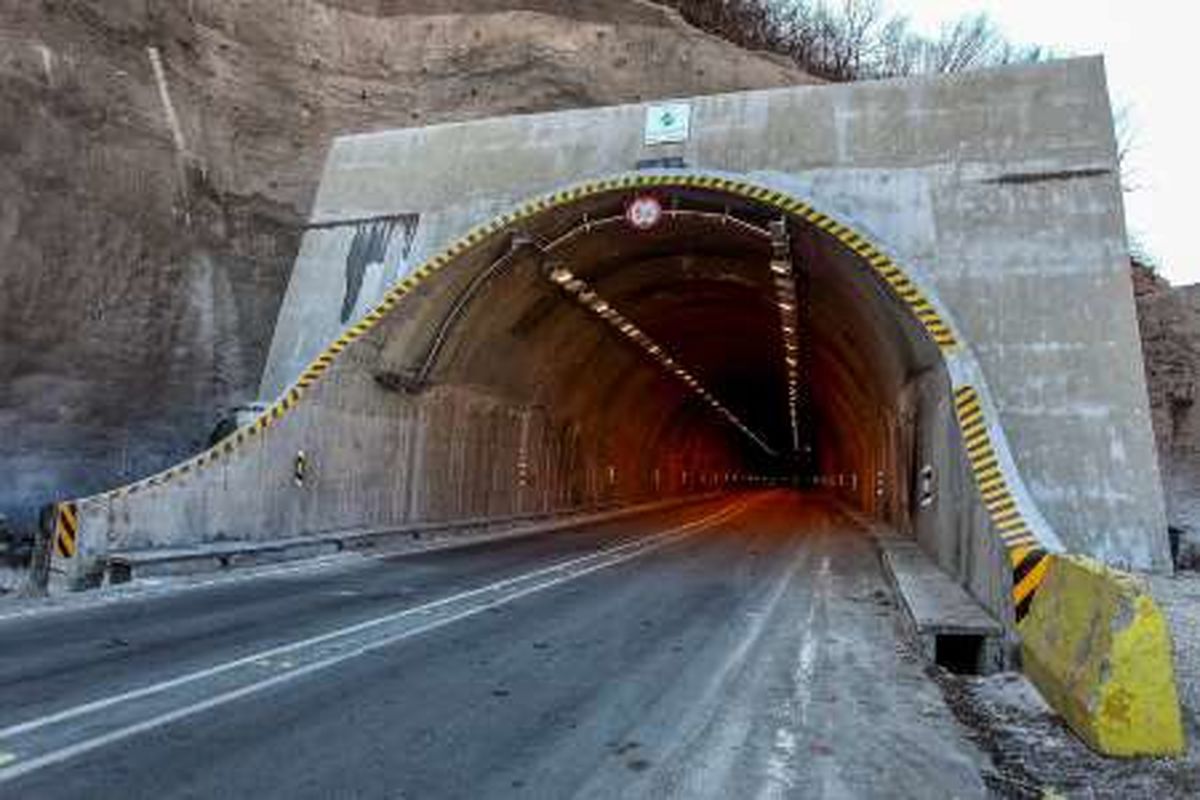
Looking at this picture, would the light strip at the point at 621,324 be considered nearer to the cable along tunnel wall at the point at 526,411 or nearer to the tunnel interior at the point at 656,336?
the tunnel interior at the point at 656,336

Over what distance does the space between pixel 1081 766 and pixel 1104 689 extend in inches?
20.3

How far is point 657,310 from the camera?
27.6 meters

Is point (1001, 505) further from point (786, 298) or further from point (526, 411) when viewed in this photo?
point (526, 411)

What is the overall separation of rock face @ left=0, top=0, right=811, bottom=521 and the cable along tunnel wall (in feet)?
27.4

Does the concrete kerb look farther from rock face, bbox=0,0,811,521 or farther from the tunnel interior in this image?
rock face, bbox=0,0,811,521

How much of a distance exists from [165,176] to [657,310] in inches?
562

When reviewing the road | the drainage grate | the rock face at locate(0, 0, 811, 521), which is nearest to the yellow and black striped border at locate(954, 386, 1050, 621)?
the drainage grate

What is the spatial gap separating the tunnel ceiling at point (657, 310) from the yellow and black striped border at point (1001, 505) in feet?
8.77

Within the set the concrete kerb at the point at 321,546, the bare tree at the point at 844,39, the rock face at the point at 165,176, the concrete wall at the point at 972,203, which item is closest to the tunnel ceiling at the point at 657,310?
the concrete wall at the point at 972,203

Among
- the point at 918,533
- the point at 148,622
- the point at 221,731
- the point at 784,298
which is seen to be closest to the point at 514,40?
the point at 784,298

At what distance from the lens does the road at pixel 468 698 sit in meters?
5.25

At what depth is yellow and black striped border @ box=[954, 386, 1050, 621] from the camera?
8.29 meters

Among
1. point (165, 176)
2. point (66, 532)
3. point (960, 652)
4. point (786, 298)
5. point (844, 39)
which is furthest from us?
point (844, 39)

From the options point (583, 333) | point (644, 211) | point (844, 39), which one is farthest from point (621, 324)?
point (844, 39)
